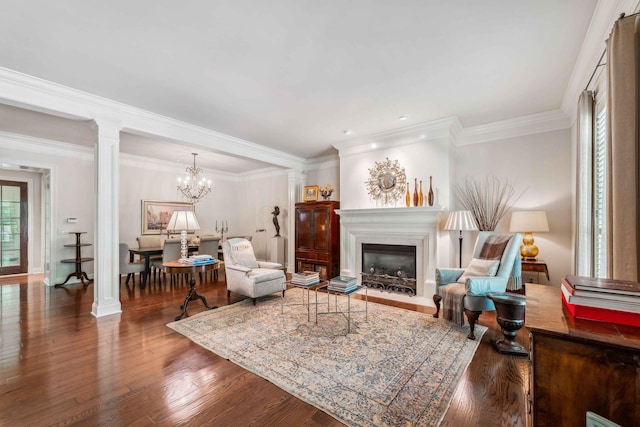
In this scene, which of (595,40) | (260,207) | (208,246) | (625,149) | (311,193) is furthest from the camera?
(260,207)

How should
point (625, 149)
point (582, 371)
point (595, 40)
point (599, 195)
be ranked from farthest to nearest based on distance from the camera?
point (599, 195)
point (595, 40)
point (625, 149)
point (582, 371)

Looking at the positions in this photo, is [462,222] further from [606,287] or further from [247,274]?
[247,274]

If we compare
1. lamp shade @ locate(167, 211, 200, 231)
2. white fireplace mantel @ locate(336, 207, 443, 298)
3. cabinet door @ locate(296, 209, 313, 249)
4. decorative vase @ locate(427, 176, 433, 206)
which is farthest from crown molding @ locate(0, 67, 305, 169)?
decorative vase @ locate(427, 176, 433, 206)

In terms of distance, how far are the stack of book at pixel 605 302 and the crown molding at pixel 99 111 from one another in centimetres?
470

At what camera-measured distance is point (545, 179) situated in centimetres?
399

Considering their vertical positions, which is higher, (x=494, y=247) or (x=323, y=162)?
(x=323, y=162)

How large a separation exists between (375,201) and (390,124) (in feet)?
4.48

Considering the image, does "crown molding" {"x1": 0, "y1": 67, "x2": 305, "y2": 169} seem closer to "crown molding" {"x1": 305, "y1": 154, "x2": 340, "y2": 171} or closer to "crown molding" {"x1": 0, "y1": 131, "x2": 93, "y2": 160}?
"crown molding" {"x1": 305, "y1": 154, "x2": 340, "y2": 171}

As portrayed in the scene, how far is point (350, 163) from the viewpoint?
5316 mm

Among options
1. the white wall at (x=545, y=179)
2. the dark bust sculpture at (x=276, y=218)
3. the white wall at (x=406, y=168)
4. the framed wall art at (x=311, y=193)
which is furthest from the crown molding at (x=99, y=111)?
the white wall at (x=545, y=179)

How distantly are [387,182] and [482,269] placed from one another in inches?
83.5

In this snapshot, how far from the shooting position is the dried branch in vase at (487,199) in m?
4.24

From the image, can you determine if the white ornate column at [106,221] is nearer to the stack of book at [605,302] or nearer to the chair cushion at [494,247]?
the stack of book at [605,302]

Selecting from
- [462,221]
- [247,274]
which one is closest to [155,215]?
[247,274]
